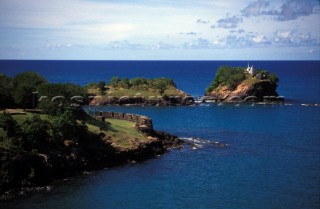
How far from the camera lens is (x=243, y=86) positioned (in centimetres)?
14288

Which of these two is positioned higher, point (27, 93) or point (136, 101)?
point (27, 93)

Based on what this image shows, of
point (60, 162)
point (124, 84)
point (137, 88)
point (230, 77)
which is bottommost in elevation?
point (60, 162)

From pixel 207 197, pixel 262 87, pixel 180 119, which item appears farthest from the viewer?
pixel 262 87

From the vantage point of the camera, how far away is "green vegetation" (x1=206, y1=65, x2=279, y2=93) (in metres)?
144

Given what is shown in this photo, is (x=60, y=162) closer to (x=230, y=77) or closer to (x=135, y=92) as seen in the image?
(x=135, y=92)

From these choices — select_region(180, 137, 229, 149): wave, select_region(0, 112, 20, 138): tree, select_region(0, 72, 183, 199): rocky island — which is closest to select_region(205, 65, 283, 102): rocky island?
select_region(180, 137, 229, 149): wave

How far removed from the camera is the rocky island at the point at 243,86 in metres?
141

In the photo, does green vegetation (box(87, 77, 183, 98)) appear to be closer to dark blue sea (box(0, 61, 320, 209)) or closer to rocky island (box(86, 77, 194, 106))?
rocky island (box(86, 77, 194, 106))

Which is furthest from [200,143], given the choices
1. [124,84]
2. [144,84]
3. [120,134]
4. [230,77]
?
[230,77]

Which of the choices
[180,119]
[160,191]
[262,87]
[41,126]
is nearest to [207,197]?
[160,191]

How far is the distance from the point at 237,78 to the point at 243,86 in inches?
153

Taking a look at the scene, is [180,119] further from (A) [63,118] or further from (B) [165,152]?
(A) [63,118]

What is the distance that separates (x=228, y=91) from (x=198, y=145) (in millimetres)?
73698

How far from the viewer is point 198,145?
75000 mm
